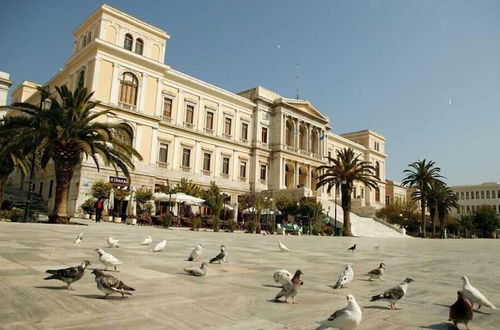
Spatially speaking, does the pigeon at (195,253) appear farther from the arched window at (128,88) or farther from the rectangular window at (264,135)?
the rectangular window at (264,135)

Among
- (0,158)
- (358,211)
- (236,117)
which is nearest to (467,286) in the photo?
(0,158)

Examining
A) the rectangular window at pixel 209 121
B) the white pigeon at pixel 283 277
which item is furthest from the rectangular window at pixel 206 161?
the white pigeon at pixel 283 277

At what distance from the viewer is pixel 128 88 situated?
34.2m

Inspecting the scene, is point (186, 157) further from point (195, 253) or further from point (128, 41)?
point (195, 253)

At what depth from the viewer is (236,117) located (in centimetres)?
4553

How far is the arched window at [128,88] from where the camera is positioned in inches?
1330

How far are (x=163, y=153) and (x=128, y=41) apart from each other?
36.1ft

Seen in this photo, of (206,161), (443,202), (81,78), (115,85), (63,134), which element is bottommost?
(63,134)

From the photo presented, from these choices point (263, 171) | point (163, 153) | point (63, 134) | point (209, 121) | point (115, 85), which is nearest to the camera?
point (63, 134)

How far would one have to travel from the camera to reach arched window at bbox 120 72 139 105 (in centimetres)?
3378

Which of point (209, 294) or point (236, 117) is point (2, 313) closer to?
point (209, 294)

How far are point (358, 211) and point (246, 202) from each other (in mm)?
21123

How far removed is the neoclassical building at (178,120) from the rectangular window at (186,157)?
106 millimetres

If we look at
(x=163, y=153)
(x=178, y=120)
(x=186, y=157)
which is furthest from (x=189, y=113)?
(x=163, y=153)
